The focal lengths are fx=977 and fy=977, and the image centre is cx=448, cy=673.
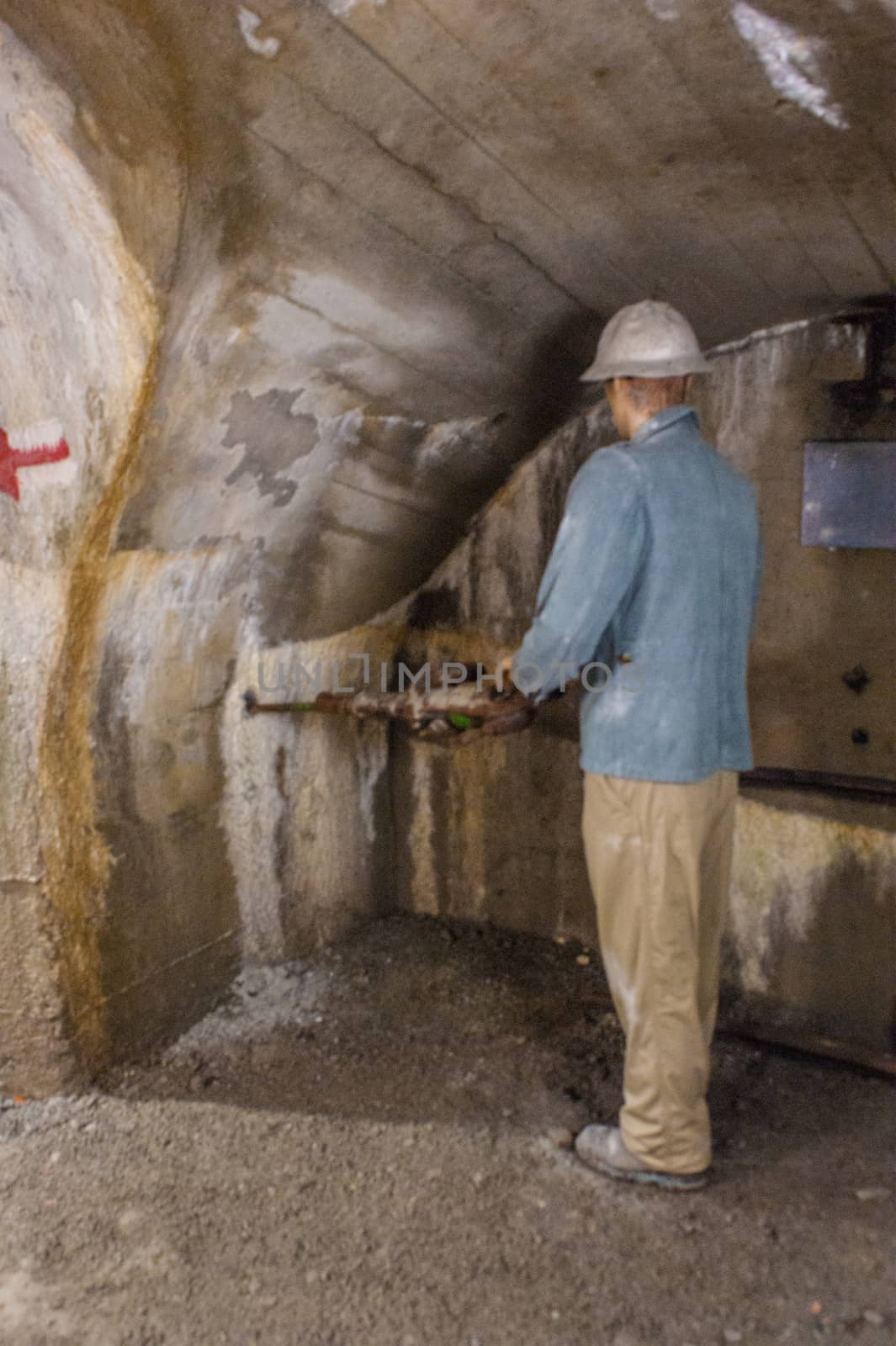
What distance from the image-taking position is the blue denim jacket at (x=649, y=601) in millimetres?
2141

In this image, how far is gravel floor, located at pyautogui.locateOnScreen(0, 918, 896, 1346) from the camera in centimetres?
198

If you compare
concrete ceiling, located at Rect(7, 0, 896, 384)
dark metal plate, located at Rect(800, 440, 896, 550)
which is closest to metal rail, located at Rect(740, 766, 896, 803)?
dark metal plate, located at Rect(800, 440, 896, 550)

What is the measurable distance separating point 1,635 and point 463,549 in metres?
1.67

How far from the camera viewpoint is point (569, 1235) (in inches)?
86.0

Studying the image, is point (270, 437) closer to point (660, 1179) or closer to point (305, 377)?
point (305, 377)

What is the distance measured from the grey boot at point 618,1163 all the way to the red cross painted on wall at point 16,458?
2103mm

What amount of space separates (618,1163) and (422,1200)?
478mm

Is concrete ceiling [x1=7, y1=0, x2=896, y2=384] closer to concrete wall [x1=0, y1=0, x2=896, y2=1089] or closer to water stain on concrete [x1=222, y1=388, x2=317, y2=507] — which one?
concrete wall [x1=0, y1=0, x2=896, y2=1089]

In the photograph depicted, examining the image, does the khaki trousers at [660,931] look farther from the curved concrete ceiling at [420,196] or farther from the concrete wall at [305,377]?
the curved concrete ceiling at [420,196]


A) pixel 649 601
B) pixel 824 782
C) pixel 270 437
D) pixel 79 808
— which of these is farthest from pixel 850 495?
pixel 79 808

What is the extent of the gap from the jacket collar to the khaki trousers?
2.59 ft

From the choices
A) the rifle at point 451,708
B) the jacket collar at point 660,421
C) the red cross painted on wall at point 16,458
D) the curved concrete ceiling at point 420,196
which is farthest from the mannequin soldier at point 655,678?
the red cross painted on wall at point 16,458

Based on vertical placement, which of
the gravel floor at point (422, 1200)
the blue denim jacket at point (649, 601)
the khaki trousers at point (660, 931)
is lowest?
the gravel floor at point (422, 1200)

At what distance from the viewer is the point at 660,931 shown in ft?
7.32
